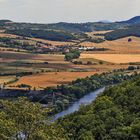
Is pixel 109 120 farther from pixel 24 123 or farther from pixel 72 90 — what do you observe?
pixel 72 90

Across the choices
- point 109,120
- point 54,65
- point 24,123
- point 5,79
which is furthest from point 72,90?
point 24,123

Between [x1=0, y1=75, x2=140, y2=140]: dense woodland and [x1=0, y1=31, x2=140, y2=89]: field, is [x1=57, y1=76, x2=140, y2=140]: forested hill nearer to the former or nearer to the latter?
[x1=0, y1=75, x2=140, y2=140]: dense woodland

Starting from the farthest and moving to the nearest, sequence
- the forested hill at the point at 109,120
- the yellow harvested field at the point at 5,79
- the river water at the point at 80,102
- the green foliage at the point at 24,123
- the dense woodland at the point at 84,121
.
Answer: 1. the yellow harvested field at the point at 5,79
2. the river water at the point at 80,102
3. the forested hill at the point at 109,120
4. the dense woodland at the point at 84,121
5. the green foliage at the point at 24,123

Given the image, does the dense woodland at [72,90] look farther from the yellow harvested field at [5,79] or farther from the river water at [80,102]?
the yellow harvested field at [5,79]

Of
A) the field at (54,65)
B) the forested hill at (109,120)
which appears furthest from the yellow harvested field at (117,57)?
the forested hill at (109,120)

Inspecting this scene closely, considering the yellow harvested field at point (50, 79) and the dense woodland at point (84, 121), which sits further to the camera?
the yellow harvested field at point (50, 79)

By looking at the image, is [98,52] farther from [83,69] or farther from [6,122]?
[6,122]

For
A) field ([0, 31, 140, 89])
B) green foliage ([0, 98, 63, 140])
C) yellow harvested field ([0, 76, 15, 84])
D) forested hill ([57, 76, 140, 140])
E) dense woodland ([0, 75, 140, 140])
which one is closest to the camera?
green foliage ([0, 98, 63, 140])

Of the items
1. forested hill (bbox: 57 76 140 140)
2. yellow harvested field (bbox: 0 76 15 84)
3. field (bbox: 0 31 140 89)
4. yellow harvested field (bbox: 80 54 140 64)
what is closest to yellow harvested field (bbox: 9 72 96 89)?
field (bbox: 0 31 140 89)
